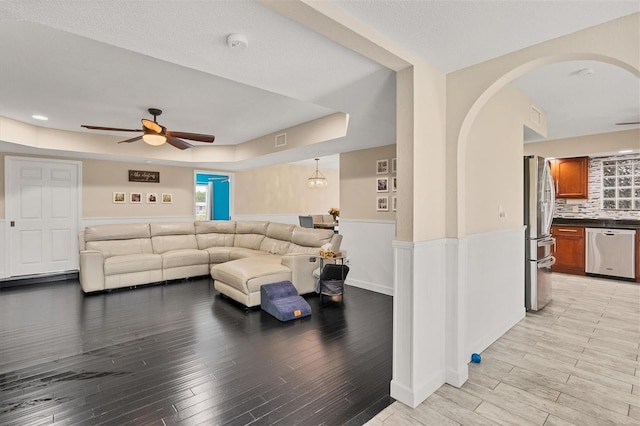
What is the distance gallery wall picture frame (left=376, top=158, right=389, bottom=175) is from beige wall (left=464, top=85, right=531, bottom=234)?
183cm

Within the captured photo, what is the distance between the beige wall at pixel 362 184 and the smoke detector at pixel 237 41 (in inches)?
131

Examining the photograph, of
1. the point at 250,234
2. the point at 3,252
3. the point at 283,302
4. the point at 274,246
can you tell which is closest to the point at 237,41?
the point at 283,302

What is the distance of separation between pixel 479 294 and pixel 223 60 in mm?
2823

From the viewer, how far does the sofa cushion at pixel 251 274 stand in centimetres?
399

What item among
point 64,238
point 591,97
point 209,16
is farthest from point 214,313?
point 591,97

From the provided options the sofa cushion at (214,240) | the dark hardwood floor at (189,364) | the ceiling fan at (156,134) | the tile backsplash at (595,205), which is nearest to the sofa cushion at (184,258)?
the sofa cushion at (214,240)

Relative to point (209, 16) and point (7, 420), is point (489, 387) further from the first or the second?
point (7, 420)

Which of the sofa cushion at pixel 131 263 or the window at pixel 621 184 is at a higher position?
the window at pixel 621 184

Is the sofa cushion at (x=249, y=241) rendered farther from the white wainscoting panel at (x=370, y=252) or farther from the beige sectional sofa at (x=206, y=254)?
the white wainscoting panel at (x=370, y=252)

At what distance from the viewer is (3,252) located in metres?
5.30

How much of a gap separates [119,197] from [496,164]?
6.82 metres

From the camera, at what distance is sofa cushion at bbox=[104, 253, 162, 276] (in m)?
4.92

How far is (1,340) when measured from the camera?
3066mm

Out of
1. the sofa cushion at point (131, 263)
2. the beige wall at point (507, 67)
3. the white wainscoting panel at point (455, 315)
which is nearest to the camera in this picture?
the beige wall at point (507, 67)
